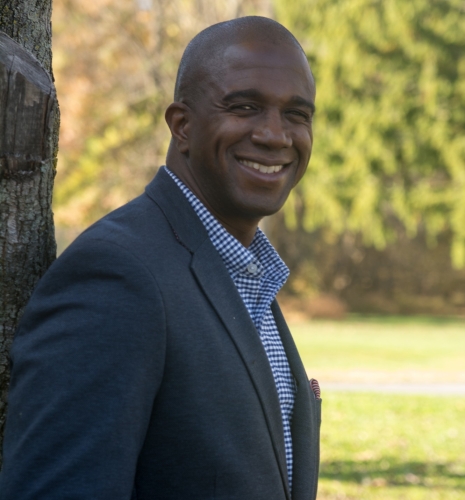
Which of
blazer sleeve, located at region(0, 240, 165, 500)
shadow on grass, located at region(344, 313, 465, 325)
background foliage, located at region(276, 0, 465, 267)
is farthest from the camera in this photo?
shadow on grass, located at region(344, 313, 465, 325)

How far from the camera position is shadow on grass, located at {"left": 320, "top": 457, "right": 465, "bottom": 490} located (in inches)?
276

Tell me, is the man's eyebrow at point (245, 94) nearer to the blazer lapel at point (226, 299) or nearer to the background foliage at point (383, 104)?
the blazer lapel at point (226, 299)

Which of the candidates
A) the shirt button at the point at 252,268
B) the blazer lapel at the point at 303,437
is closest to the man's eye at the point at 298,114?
the shirt button at the point at 252,268

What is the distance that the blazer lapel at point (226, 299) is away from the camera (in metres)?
1.87

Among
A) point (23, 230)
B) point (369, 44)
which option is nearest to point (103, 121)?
point (369, 44)

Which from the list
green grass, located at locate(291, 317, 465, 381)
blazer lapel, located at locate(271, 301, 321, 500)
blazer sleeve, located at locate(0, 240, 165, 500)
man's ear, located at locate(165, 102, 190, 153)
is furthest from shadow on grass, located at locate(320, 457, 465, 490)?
green grass, located at locate(291, 317, 465, 381)

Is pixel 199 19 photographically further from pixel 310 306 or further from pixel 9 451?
pixel 9 451

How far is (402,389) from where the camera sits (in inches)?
489

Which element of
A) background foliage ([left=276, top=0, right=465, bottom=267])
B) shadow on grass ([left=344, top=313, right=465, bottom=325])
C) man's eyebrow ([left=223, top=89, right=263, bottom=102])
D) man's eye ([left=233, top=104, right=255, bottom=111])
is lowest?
man's eye ([left=233, top=104, right=255, bottom=111])

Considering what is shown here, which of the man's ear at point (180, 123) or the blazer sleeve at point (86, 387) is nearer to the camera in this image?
the blazer sleeve at point (86, 387)

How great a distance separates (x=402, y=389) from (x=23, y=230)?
35.6 ft

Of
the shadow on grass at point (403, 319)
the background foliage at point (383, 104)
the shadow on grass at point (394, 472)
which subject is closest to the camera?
the shadow on grass at point (394, 472)

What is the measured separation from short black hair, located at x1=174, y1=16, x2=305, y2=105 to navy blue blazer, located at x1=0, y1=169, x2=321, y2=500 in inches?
13.1

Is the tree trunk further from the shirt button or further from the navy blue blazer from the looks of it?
the shirt button
